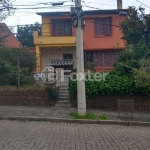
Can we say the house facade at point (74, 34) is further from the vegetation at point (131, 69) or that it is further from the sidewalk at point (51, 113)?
the sidewalk at point (51, 113)

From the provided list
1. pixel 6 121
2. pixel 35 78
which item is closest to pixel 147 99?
pixel 35 78

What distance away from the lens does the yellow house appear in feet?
71.3

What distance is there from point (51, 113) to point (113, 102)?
3.42 metres

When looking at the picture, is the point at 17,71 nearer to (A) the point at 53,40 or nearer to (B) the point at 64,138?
(B) the point at 64,138

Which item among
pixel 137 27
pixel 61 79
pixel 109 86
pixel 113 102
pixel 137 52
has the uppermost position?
pixel 137 27

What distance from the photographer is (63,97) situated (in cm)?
1318

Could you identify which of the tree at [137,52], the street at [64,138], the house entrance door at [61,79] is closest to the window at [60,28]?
the tree at [137,52]

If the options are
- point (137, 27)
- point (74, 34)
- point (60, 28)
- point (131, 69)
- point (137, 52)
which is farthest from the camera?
point (60, 28)

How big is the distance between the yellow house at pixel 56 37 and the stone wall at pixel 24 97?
869 cm

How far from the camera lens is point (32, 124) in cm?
884

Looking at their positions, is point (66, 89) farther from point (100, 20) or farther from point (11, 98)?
point (100, 20)

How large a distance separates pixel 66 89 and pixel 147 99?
14.9 ft

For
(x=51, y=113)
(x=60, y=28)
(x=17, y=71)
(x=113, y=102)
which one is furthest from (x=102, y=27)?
(x=51, y=113)

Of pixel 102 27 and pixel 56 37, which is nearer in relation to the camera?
pixel 56 37
